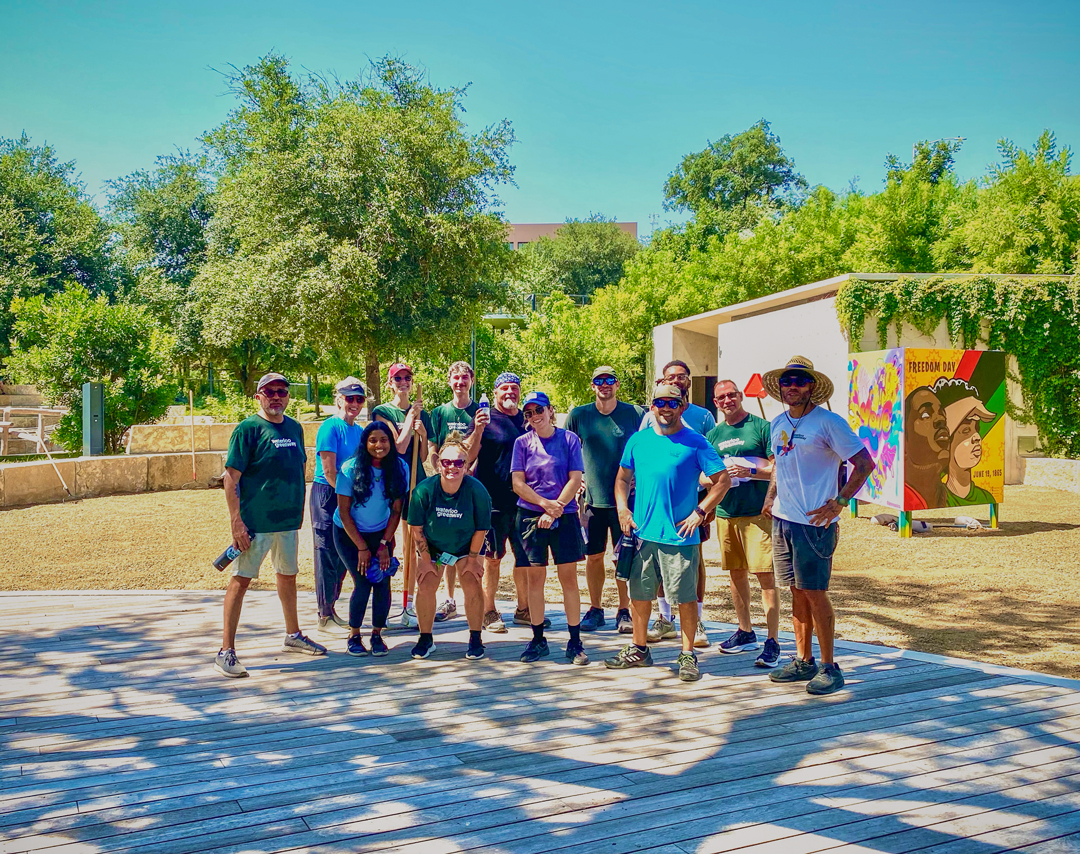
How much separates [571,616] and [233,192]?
24508 millimetres

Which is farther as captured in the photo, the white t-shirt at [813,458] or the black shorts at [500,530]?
the black shorts at [500,530]

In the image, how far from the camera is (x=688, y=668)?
5250 millimetres

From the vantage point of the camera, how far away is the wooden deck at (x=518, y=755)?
3328 mm

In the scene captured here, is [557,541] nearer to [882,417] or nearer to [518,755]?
[518,755]

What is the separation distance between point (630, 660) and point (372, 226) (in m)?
20.5

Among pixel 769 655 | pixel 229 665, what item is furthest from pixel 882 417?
pixel 229 665

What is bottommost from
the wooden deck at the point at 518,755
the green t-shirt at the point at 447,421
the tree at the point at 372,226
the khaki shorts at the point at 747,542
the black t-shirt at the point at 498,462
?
the wooden deck at the point at 518,755

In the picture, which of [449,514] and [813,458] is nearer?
[813,458]

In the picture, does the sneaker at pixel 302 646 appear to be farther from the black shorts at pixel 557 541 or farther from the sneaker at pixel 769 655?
the sneaker at pixel 769 655

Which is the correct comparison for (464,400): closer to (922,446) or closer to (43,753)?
(43,753)

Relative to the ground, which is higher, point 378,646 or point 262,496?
point 262,496

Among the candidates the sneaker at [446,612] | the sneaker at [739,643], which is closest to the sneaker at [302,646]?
the sneaker at [446,612]

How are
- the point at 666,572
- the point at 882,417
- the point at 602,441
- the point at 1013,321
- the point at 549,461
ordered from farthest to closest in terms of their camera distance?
the point at 1013,321, the point at 882,417, the point at 602,441, the point at 549,461, the point at 666,572

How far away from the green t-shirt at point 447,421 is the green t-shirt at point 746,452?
6.29ft
